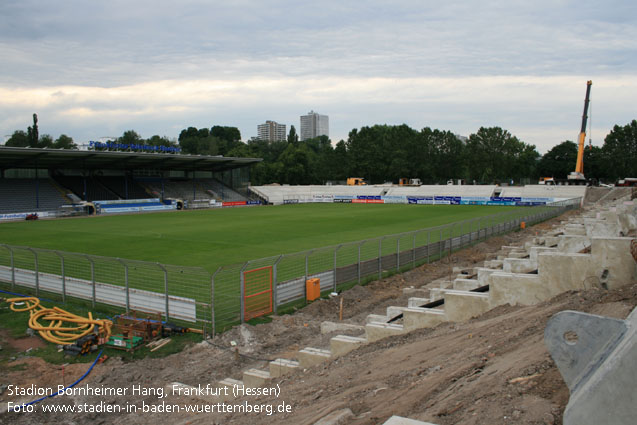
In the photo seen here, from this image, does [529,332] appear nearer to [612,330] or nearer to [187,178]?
[612,330]

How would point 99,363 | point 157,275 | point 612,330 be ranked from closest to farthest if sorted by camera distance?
point 612,330
point 99,363
point 157,275

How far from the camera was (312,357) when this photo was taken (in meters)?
9.48

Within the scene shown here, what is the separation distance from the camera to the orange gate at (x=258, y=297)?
47.5 ft

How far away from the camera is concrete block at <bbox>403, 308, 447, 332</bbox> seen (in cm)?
941

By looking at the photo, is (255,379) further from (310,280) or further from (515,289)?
(310,280)

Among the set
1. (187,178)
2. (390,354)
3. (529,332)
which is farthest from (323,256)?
(187,178)

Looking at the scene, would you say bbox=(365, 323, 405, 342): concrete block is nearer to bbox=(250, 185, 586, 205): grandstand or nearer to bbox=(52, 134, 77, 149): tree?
bbox=(250, 185, 586, 205): grandstand

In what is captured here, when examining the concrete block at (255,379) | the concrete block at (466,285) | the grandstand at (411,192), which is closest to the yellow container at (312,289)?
the concrete block at (466,285)

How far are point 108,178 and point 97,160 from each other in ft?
33.6

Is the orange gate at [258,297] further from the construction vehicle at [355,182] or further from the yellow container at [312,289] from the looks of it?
the construction vehicle at [355,182]

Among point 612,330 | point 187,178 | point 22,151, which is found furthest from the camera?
Result: point 187,178

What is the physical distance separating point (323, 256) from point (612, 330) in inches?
823

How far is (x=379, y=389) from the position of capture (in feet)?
20.4

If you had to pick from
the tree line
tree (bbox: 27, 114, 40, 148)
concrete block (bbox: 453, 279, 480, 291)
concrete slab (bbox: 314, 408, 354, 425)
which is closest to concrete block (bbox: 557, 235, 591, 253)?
concrete block (bbox: 453, 279, 480, 291)
